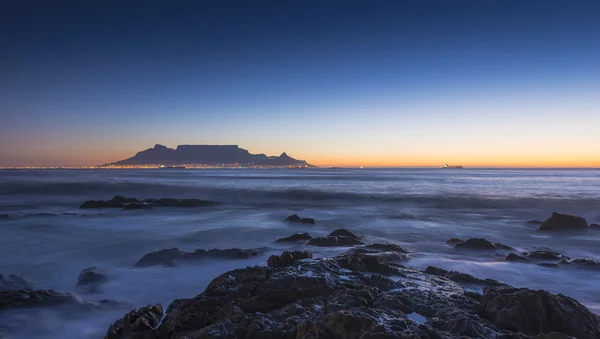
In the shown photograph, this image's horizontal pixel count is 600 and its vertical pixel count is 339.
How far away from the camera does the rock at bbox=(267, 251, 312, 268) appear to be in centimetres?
495

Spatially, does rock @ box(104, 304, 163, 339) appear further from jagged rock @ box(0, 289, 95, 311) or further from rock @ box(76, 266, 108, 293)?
rock @ box(76, 266, 108, 293)

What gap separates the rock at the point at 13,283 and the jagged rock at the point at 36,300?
2.64 feet

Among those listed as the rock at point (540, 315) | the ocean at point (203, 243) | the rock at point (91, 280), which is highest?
the rock at point (540, 315)

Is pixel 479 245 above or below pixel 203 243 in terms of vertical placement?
above

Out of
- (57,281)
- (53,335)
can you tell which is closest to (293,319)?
(53,335)

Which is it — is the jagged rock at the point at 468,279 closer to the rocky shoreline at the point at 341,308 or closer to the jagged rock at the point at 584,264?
the rocky shoreline at the point at 341,308

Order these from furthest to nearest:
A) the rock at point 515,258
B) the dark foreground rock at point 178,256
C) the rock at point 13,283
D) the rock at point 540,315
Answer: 1. the rock at point 515,258
2. the dark foreground rock at point 178,256
3. the rock at point 13,283
4. the rock at point 540,315

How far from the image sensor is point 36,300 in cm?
454

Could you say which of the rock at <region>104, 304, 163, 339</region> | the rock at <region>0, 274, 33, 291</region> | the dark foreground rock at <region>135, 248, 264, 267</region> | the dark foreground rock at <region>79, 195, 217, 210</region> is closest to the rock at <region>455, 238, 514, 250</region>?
the dark foreground rock at <region>135, 248, 264, 267</region>

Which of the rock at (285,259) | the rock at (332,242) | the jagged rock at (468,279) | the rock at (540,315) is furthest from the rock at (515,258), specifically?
the rock at (285,259)

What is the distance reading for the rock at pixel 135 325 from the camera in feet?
10.8

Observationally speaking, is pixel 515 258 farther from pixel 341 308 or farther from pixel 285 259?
pixel 341 308

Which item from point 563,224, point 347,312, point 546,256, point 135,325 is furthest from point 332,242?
point 563,224

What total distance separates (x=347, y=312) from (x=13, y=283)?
583 centimetres
